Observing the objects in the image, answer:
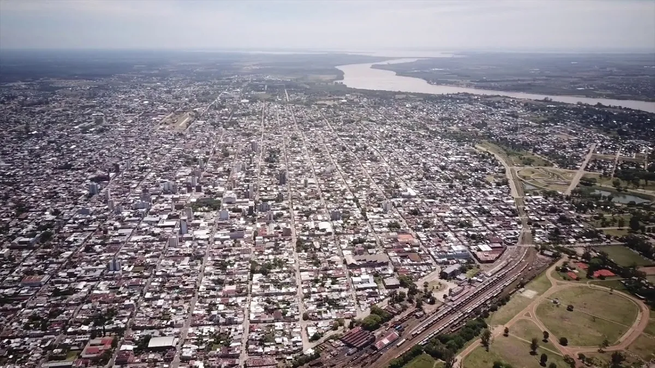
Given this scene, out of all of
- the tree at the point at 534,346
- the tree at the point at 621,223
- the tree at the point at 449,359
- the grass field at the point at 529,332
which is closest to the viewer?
the tree at the point at 449,359

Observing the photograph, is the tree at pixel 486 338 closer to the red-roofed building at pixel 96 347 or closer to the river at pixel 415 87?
the red-roofed building at pixel 96 347

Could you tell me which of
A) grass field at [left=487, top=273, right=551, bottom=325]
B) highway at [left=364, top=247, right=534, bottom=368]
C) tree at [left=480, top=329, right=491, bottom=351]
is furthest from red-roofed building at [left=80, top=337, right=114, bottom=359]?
grass field at [left=487, top=273, right=551, bottom=325]

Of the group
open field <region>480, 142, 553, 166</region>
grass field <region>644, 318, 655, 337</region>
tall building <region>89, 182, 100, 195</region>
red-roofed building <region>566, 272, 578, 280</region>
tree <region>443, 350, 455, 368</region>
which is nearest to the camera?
tree <region>443, 350, 455, 368</region>

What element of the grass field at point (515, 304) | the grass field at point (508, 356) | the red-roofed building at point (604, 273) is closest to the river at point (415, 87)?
the red-roofed building at point (604, 273)

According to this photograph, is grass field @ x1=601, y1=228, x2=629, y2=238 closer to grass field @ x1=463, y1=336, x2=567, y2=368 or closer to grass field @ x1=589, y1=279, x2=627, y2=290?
grass field @ x1=589, y1=279, x2=627, y2=290

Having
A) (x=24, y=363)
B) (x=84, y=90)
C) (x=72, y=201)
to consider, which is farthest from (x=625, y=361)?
(x=84, y=90)

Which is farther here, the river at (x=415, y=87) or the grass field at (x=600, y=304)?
the river at (x=415, y=87)

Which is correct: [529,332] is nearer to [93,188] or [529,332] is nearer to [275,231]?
[275,231]
